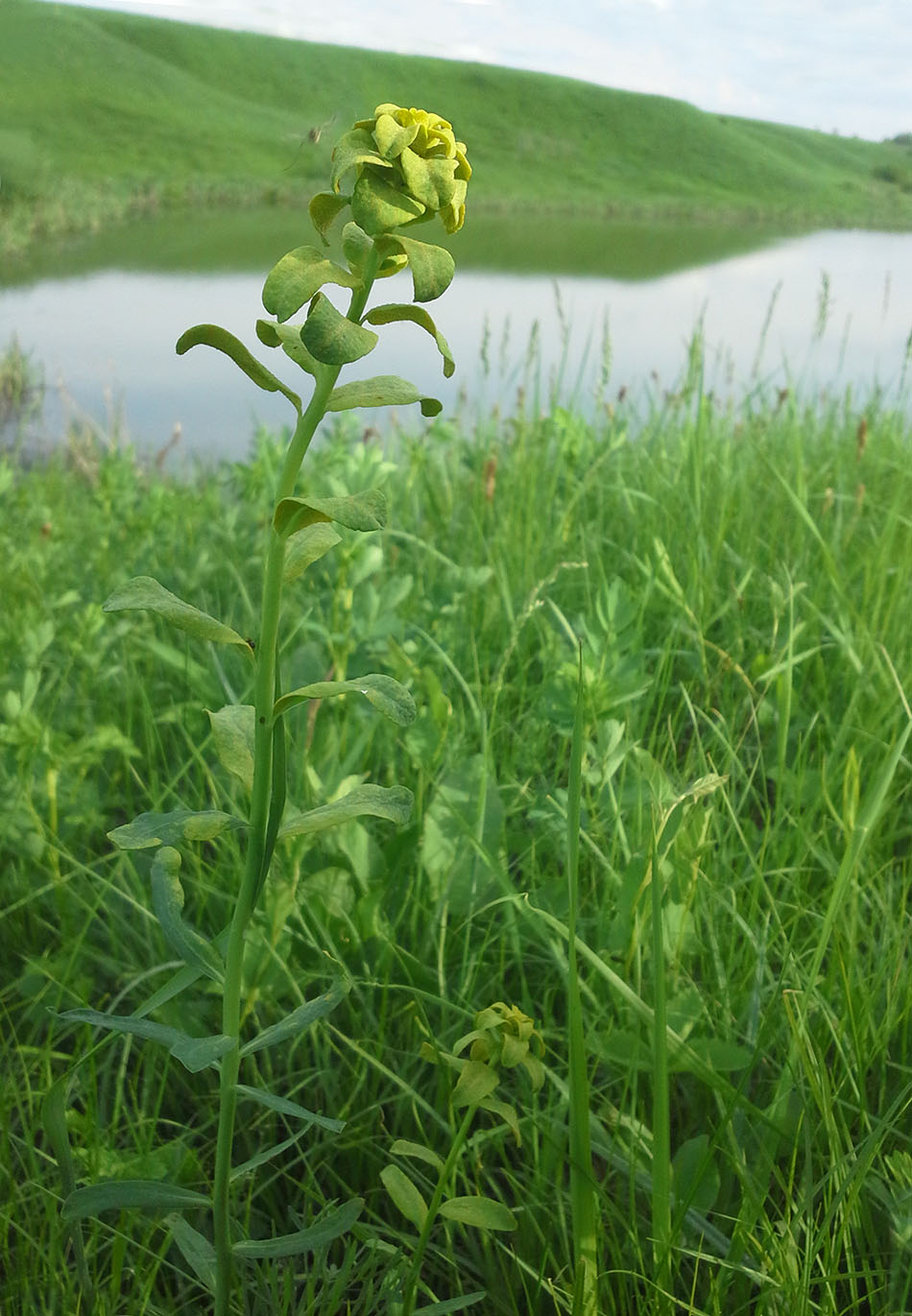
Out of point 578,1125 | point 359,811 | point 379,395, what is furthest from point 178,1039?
point 379,395

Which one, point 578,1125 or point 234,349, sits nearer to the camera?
point 234,349

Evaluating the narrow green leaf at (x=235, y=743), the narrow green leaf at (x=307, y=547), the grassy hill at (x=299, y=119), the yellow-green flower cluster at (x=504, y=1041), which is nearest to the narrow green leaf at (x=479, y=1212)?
the yellow-green flower cluster at (x=504, y=1041)

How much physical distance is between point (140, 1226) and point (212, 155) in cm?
3348

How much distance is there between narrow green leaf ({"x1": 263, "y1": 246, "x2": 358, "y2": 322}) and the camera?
48 centimetres

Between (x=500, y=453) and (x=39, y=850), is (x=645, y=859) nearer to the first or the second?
(x=39, y=850)

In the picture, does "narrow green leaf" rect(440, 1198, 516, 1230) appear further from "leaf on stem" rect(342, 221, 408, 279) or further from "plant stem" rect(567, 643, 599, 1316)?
"leaf on stem" rect(342, 221, 408, 279)

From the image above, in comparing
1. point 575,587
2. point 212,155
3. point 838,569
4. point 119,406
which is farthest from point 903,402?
A: point 212,155

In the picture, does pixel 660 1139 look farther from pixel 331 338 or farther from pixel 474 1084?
pixel 331 338

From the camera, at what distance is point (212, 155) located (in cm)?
2938

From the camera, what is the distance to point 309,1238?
625mm

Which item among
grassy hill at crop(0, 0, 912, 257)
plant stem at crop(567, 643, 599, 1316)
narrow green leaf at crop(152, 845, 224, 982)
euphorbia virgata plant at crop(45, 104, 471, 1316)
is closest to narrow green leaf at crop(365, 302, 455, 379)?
euphorbia virgata plant at crop(45, 104, 471, 1316)

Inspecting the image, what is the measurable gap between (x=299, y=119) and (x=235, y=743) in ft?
84.0

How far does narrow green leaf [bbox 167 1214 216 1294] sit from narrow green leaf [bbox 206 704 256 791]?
0.33 m

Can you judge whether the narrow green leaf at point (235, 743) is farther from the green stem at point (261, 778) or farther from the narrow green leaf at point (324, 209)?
the narrow green leaf at point (324, 209)
